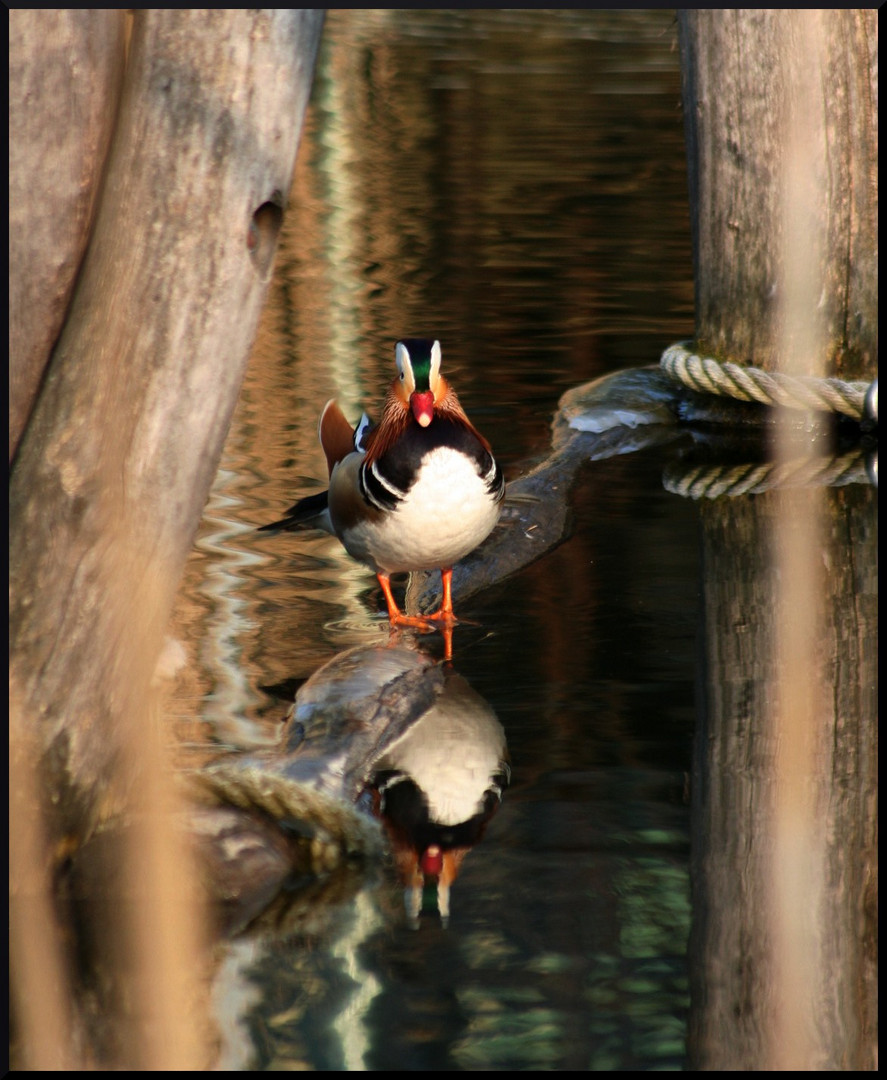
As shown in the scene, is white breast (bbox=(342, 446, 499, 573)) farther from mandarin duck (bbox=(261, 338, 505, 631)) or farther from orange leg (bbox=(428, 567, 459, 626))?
orange leg (bbox=(428, 567, 459, 626))

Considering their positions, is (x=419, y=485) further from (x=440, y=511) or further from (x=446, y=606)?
(x=446, y=606)

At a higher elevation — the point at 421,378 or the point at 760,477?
the point at 421,378

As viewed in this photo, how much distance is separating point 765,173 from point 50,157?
4248 millimetres

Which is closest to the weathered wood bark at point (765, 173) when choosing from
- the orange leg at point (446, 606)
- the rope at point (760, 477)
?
the rope at point (760, 477)

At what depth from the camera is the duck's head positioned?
4367 millimetres

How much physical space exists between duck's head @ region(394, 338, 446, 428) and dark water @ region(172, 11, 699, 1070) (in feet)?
2.65

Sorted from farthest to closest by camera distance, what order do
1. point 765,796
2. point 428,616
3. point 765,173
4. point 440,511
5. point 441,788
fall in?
point 765,173, point 428,616, point 440,511, point 441,788, point 765,796

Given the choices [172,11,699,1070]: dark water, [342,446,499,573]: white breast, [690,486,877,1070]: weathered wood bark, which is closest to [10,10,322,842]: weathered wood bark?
[172,11,699,1070]: dark water

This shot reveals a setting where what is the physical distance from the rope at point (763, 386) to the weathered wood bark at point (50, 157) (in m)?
3.91

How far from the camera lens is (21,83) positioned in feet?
8.21

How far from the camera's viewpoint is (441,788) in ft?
12.2

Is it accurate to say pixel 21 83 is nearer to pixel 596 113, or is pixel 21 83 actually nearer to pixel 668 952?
pixel 668 952

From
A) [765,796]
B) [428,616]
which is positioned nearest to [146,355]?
[765,796]

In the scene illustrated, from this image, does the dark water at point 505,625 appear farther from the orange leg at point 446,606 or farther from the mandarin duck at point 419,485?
the mandarin duck at point 419,485
